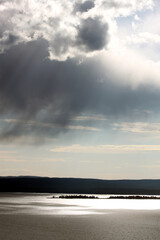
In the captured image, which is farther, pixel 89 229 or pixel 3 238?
pixel 89 229

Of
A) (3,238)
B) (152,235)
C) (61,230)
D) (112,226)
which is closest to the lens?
(3,238)

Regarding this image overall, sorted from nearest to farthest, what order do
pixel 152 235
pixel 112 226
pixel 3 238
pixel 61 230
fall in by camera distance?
pixel 3 238 → pixel 152 235 → pixel 61 230 → pixel 112 226

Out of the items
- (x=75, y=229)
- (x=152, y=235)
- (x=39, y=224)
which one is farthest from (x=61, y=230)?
(x=152, y=235)

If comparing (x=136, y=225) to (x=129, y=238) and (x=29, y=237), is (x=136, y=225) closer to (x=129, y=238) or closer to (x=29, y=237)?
(x=129, y=238)

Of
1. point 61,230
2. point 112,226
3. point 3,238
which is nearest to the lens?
point 3,238

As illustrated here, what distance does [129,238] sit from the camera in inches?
856

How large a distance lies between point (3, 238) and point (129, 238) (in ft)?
22.9

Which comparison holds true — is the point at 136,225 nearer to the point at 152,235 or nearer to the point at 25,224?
the point at 152,235

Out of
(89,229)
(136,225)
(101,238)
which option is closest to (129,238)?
(101,238)

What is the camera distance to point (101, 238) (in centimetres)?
2169

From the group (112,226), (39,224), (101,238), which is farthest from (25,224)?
(101,238)

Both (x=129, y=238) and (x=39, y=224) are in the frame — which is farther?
(x=39, y=224)

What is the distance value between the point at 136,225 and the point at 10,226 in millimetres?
9074

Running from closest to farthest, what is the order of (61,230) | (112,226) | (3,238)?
(3,238) → (61,230) → (112,226)
